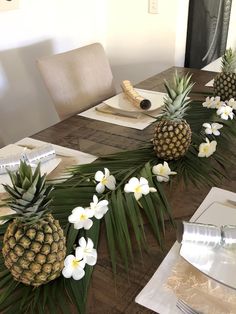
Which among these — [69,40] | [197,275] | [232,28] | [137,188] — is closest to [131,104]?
[137,188]

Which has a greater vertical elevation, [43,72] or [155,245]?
[43,72]

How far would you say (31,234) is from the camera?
580mm

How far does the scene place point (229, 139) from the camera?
3.92 feet

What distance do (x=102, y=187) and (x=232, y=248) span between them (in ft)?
1.12

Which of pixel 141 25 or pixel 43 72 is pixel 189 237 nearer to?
pixel 43 72

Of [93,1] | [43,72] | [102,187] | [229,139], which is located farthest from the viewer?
[93,1]

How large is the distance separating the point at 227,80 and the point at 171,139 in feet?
1.87

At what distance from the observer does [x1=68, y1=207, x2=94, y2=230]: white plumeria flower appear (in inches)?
28.8

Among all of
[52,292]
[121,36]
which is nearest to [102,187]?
[52,292]

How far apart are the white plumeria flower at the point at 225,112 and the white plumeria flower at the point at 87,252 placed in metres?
0.81

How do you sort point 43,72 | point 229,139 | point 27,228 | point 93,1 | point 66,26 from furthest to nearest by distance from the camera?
point 93,1 < point 66,26 < point 43,72 < point 229,139 < point 27,228

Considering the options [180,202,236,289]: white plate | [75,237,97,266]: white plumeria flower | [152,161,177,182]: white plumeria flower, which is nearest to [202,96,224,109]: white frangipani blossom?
[152,161,177,182]: white plumeria flower

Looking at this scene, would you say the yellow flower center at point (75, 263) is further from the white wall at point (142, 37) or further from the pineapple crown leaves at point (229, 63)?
the white wall at point (142, 37)

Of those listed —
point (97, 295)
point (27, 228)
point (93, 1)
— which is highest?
point (93, 1)
